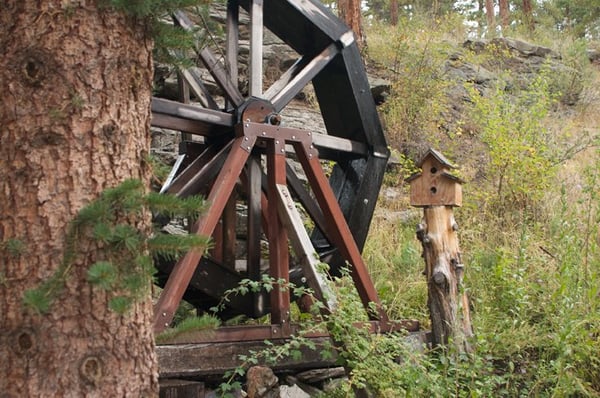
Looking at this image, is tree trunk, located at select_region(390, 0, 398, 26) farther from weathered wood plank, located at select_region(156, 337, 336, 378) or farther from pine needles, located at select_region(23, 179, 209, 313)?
pine needles, located at select_region(23, 179, 209, 313)

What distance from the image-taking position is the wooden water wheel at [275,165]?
4812 millimetres

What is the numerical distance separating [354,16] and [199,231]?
7.39m

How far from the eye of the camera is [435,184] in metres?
5.10

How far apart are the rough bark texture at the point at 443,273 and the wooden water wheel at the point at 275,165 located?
1.42 ft

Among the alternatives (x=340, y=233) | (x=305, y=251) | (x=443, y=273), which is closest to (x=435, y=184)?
(x=443, y=273)

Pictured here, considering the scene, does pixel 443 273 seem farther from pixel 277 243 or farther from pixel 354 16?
pixel 354 16

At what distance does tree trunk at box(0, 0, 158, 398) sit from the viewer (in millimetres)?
2193

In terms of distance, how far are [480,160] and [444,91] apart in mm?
1248

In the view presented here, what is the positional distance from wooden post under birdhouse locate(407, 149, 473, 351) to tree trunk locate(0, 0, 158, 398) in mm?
2884

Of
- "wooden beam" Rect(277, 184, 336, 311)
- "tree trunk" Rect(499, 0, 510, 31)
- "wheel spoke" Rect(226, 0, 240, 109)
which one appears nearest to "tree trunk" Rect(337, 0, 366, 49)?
"wheel spoke" Rect(226, 0, 240, 109)

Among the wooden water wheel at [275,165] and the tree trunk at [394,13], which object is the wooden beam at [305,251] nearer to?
the wooden water wheel at [275,165]

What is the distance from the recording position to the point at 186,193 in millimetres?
5129

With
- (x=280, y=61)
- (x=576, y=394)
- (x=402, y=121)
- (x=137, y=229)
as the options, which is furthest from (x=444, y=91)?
(x=137, y=229)

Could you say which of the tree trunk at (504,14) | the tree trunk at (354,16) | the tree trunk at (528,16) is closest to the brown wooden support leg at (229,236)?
the tree trunk at (354,16)
